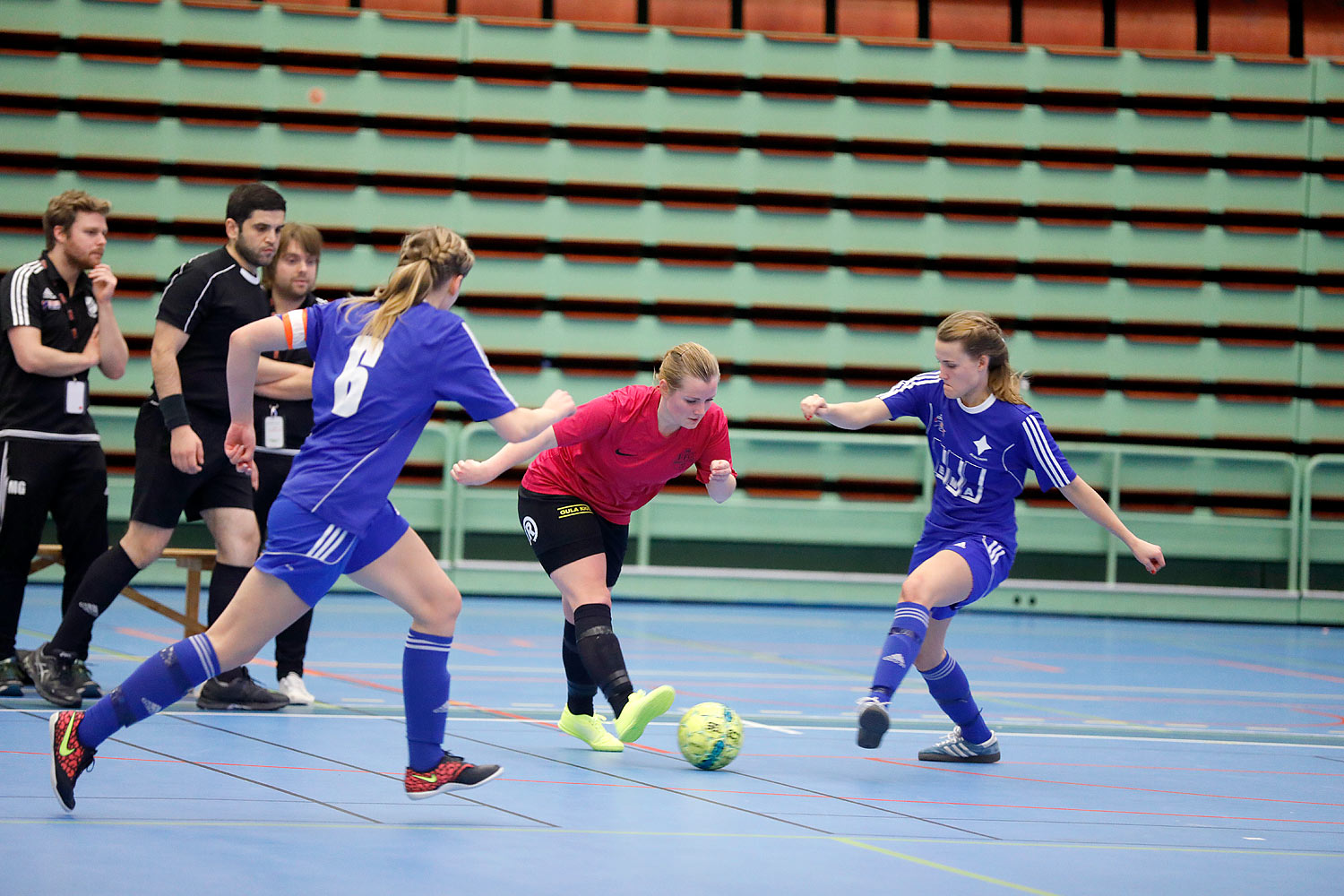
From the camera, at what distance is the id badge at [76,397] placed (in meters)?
5.07

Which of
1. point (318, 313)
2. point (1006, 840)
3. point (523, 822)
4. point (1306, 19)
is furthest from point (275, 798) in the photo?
point (1306, 19)

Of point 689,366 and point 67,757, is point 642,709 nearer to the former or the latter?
point 689,366

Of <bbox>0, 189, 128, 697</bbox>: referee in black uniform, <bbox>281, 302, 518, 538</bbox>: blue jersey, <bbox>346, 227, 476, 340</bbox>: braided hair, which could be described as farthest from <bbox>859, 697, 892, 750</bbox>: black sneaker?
<bbox>0, 189, 128, 697</bbox>: referee in black uniform

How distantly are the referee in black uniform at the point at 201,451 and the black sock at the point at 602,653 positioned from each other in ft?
4.21

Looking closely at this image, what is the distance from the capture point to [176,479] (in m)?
4.73

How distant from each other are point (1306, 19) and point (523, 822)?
10241 mm

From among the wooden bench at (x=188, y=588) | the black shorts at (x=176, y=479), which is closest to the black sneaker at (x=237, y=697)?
the black shorts at (x=176, y=479)

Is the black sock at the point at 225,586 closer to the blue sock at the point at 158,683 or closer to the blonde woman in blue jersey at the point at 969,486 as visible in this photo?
the blue sock at the point at 158,683

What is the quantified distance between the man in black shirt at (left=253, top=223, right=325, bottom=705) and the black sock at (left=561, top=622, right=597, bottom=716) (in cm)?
108

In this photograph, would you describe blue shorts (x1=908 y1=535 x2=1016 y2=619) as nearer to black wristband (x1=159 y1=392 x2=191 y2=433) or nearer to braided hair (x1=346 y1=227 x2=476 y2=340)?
braided hair (x1=346 y1=227 x2=476 y2=340)

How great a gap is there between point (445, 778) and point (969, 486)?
203 cm

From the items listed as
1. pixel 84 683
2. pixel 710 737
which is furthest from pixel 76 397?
pixel 710 737

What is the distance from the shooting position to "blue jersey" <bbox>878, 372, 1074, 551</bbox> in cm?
446

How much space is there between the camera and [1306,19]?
1092cm
